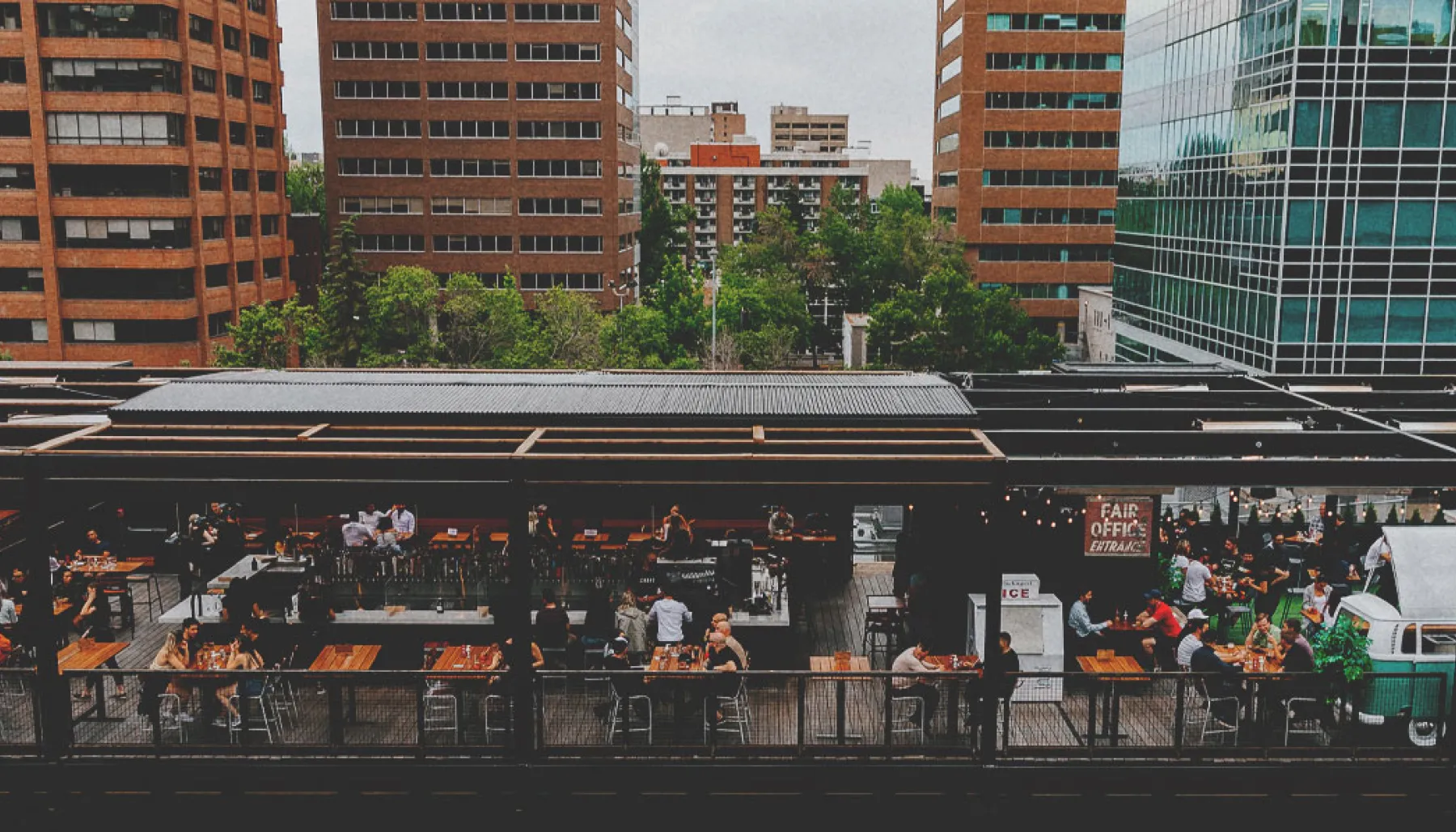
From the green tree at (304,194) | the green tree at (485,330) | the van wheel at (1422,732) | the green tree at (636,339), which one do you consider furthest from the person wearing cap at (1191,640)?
the green tree at (304,194)

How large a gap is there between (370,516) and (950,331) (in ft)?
124

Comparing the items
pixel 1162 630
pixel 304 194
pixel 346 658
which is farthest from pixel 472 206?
pixel 1162 630

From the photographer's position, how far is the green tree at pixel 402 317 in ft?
173

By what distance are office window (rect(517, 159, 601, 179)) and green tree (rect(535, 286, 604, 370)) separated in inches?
1045

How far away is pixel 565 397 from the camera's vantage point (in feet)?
48.8

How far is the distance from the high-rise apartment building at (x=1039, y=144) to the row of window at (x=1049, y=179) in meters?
0.08

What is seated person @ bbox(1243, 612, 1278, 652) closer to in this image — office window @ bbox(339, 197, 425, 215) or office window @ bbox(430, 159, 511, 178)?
office window @ bbox(430, 159, 511, 178)

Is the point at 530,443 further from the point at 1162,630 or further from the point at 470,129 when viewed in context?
the point at 470,129

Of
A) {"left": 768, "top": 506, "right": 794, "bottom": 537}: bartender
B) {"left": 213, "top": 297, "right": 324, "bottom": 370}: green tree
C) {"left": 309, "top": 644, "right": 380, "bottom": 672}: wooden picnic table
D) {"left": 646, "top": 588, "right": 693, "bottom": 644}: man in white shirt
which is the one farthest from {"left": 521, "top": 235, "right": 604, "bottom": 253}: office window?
{"left": 646, "top": 588, "right": 693, "bottom": 644}: man in white shirt

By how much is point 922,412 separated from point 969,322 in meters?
40.9

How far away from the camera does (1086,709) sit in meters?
13.4

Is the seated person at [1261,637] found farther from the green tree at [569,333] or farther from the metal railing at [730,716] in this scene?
the green tree at [569,333]

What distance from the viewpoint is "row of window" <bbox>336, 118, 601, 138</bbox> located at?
267 ft

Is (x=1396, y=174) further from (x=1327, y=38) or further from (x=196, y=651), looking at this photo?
(x=196, y=651)
